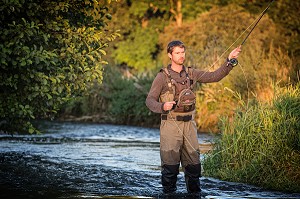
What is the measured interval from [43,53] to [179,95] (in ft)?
8.79

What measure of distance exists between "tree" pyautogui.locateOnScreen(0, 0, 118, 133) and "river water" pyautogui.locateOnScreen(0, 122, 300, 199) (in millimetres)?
1003

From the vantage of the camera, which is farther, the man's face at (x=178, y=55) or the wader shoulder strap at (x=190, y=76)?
the wader shoulder strap at (x=190, y=76)

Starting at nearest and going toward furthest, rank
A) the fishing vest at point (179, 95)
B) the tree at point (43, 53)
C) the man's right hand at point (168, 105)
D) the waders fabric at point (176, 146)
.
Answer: the man's right hand at point (168, 105) → the fishing vest at point (179, 95) → the waders fabric at point (176, 146) → the tree at point (43, 53)

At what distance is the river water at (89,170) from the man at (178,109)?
0.45 m

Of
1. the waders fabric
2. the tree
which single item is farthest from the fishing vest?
the tree

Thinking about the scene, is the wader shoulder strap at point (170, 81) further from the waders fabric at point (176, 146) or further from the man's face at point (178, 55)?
the waders fabric at point (176, 146)

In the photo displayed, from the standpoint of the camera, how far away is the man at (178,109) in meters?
9.59

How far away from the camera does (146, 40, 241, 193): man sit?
9.59 metres

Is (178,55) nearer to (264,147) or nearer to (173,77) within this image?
(173,77)

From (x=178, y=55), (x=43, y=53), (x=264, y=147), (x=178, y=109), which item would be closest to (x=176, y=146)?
(x=178, y=109)

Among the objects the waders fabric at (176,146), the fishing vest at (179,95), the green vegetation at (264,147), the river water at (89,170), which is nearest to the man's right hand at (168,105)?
the fishing vest at (179,95)

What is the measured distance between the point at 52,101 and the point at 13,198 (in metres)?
2.96

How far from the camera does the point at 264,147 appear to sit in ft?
37.0

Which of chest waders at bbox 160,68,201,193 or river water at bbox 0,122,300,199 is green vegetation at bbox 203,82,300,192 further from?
chest waders at bbox 160,68,201,193
